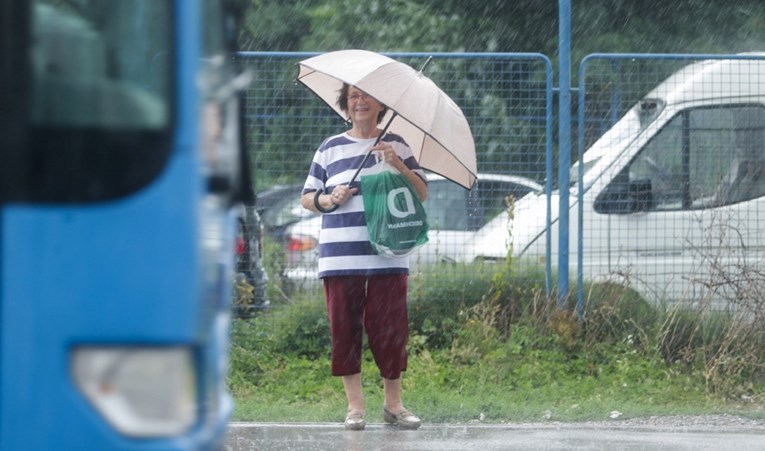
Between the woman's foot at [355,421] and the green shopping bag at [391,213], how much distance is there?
2.97ft

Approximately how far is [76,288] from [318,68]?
12.9ft

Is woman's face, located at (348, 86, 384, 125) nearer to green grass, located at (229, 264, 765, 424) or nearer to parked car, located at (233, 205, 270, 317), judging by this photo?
green grass, located at (229, 264, 765, 424)

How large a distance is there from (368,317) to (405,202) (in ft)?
2.16

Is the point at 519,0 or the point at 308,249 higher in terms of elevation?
the point at 519,0

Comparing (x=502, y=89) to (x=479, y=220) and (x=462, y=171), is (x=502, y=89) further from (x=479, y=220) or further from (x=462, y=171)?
(x=462, y=171)

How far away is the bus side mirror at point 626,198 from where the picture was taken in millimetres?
8711

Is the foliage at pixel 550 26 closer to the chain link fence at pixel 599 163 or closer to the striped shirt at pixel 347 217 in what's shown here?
the chain link fence at pixel 599 163

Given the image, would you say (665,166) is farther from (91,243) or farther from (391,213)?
(91,243)

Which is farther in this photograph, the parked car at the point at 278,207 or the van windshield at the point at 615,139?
the parked car at the point at 278,207

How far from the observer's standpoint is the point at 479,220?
8.95 meters

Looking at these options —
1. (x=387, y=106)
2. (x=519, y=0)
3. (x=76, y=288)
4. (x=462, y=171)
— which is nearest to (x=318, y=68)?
(x=387, y=106)

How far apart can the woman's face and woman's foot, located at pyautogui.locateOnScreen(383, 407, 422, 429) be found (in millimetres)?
1599

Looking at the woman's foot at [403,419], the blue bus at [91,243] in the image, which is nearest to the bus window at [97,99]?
the blue bus at [91,243]

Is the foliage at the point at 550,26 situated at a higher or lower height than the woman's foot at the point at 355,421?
higher
